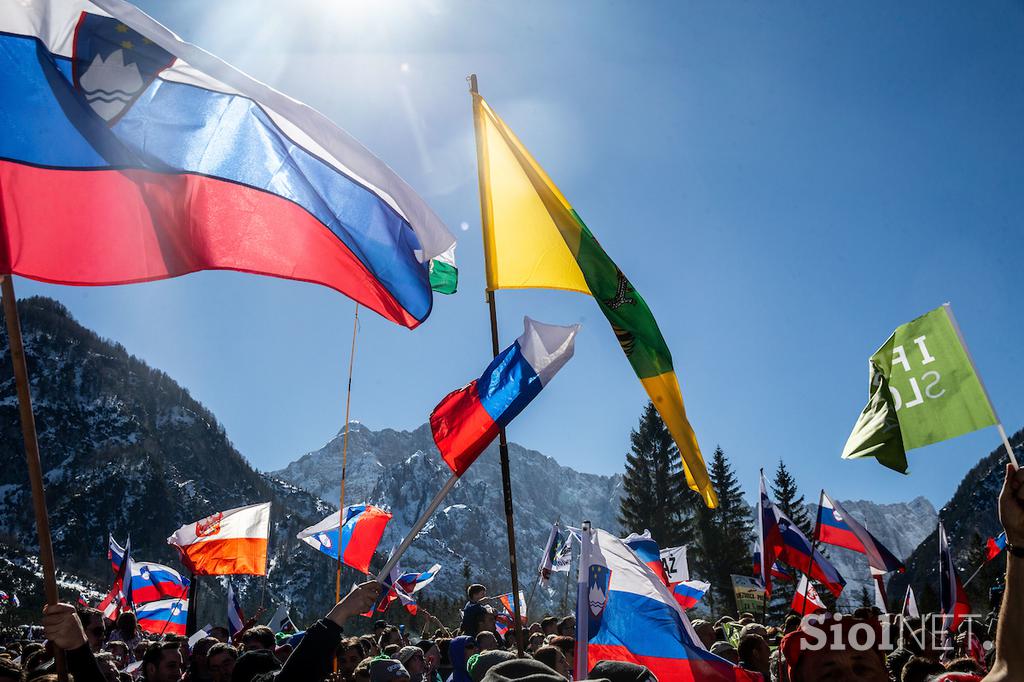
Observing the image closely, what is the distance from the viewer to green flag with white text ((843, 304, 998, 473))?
4.02 meters

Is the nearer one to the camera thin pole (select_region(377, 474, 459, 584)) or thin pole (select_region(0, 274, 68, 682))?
thin pole (select_region(0, 274, 68, 682))

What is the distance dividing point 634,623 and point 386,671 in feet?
6.13

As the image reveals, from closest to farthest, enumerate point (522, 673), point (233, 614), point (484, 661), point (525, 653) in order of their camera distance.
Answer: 1. point (522, 673)
2. point (484, 661)
3. point (525, 653)
4. point (233, 614)

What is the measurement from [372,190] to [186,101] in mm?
1185

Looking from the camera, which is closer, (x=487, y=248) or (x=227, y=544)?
(x=487, y=248)

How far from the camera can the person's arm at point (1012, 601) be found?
2043 millimetres

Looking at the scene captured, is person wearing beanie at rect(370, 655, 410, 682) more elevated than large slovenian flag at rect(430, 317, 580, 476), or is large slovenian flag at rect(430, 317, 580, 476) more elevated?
large slovenian flag at rect(430, 317, 580, 476)

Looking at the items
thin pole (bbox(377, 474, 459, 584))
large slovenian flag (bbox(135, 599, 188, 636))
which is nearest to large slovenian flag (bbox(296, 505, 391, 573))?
large slovenian flag (bbox(135, 599, 188, 636))

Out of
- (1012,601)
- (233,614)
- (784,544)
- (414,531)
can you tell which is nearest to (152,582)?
(233,614)

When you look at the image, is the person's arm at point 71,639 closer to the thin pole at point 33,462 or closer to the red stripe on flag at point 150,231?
the thin pole at point 33,462

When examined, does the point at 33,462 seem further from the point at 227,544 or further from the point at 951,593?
the point at 951,593

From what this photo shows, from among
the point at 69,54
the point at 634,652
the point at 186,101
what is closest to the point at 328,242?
the point at 186,101

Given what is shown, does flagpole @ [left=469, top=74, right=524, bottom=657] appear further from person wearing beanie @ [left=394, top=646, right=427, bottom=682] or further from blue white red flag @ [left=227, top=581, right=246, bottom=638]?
blue white red flag @ [left=227, top=581, right=246, bottom=638]

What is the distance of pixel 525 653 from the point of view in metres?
5.61
